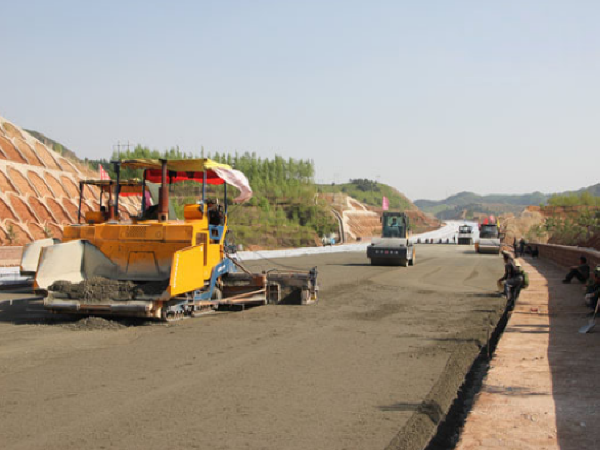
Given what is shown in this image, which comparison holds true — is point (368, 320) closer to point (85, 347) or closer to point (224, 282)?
point (224, 282)

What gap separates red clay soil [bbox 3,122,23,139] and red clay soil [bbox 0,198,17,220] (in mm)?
14536

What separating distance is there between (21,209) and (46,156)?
44.1 ft

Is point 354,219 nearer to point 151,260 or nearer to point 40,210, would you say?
point 40,210

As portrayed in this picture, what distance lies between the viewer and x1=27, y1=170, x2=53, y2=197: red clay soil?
47.1 m

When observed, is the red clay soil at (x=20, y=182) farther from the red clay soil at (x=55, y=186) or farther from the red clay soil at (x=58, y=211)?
the red clay soil at (x=55, y=186)

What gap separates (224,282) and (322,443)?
871cm

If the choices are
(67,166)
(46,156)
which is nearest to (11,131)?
(46,156)

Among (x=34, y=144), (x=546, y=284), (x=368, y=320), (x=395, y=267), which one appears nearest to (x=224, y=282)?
→ (x=368, y=320)

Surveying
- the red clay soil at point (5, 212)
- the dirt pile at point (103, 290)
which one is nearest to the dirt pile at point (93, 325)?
the dirt pile at point (103, 290)

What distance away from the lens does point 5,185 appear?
43.8 meters

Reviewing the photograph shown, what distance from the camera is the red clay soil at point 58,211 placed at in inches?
1817

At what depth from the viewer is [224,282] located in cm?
1346

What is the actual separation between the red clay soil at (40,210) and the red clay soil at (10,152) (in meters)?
7.35

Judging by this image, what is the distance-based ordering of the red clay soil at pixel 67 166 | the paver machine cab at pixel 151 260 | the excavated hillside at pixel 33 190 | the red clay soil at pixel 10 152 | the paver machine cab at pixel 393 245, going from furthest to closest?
1. the red clay soil at pixel 67 166
2. the red clay soil at pixel 10 152
3. the excavated hillside at pixel 33 190
4. the paver machine cab at pixel 393 245
5. the paver machine cab at pixel 151 260
